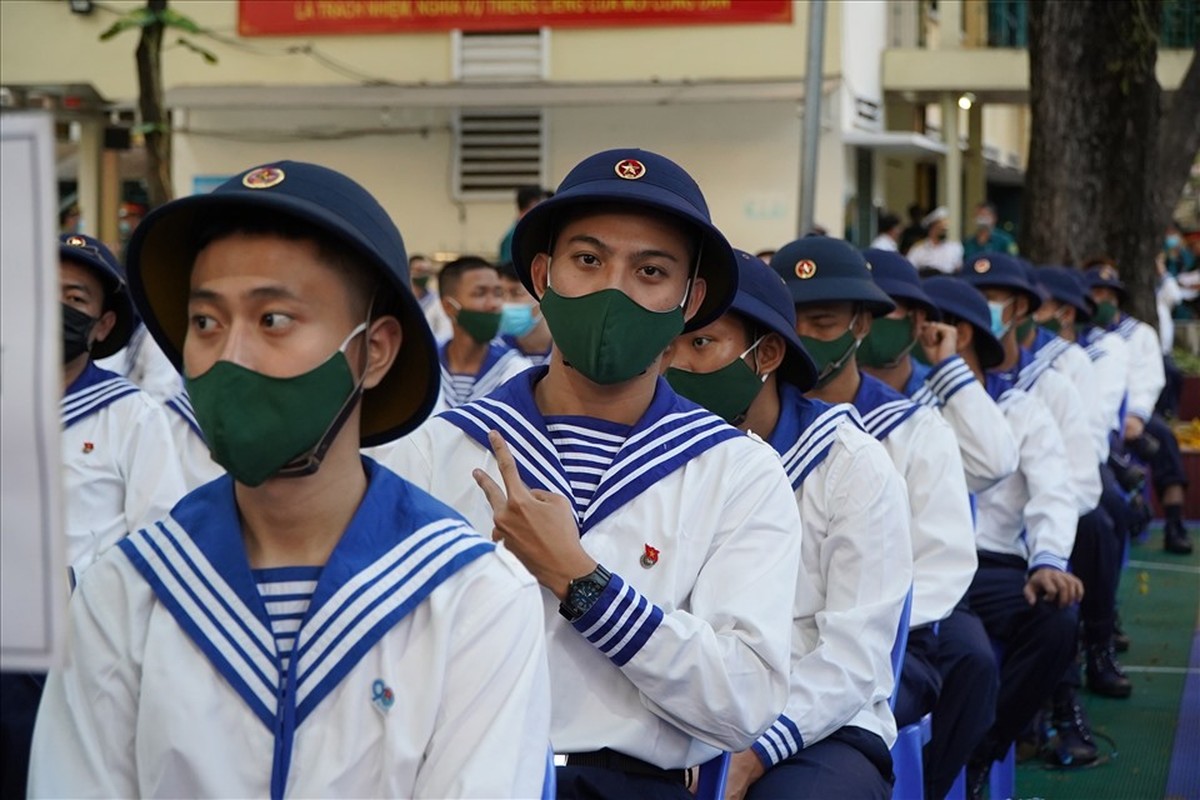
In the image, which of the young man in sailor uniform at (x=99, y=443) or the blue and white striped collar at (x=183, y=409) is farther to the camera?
the blue and white striped collar at (x=183, y=409)

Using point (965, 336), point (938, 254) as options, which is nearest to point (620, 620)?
point (965, 336)

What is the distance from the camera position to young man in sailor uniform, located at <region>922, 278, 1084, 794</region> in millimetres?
7340

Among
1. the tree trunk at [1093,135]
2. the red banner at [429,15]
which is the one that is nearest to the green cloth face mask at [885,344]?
the tree trunk at [1093,135]

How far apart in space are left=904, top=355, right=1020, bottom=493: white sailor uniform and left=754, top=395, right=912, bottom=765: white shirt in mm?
2309

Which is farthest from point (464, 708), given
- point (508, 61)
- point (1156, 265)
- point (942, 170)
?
point (942, 170)

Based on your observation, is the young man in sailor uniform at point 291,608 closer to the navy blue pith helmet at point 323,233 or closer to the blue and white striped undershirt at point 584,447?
the navy blue pith helmet at point 323,233

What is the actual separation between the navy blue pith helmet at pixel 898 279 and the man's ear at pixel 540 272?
9.52 ft

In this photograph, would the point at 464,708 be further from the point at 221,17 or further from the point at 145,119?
the point at 221,17

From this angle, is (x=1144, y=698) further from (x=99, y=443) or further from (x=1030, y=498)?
(x=99, y=443)

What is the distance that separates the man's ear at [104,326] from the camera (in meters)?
5.76

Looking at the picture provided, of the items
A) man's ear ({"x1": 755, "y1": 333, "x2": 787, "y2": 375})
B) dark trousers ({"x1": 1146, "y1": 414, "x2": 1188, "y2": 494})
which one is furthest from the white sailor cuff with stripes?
dark trousers ({"x1": 1146, "y1": 414, "x2": 1188, "y2": 494})

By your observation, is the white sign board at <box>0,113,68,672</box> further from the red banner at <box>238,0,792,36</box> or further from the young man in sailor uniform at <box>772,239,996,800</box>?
the red banner at <box>238,0,792,36</box>

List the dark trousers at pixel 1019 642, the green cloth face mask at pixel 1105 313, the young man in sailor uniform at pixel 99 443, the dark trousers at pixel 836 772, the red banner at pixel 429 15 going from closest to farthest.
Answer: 1. the dark trousers at pixel 836 772
2. the young man in sailor uniform at pixel 99 443
3. the dark trousers at pixel 1019 642
4. the green cloth face mask at pixel 1105 313
5. the red banner at pixel 429 15

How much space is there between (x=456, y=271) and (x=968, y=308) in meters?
3.41
